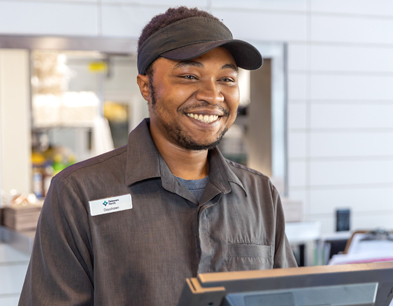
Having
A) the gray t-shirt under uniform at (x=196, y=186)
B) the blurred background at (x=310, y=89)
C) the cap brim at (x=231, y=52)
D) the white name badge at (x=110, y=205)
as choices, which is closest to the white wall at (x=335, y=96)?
the blurred background at (x=310, y=89)

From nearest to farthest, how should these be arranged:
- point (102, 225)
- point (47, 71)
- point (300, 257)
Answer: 1. point (102, 225)
2. point (300, 257)
3. point (47, 71)

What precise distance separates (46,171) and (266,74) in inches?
77.1

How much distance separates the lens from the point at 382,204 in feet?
10.8

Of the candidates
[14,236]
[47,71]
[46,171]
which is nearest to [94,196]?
[14,236]

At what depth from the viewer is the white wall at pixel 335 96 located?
306 cm

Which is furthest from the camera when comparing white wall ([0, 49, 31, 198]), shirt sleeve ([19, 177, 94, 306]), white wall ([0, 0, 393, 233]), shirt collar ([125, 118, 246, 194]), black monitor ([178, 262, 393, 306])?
white wall ([0, 49, 31, 198])

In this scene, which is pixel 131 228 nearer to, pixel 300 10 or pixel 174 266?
pixel 174 266

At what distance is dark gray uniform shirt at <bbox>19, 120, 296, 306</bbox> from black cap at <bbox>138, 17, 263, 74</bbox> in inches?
8.0

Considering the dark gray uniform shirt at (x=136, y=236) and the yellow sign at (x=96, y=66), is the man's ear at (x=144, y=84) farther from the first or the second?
the yellow sign at (x=96, y=66)

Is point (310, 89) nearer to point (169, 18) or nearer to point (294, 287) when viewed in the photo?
point (169, 18)

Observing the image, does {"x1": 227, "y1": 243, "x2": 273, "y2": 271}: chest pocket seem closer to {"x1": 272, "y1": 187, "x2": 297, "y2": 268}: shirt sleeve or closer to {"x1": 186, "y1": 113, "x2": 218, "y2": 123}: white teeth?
{"x1": 272, "y1": 187, "x2": 297, "y2": 268}: shirt sleeve

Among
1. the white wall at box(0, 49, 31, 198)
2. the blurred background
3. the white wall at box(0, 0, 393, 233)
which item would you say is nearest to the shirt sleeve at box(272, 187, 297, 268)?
the blurred background

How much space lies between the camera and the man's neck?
3.83 feet

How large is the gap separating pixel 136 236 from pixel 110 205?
9 centimetres
